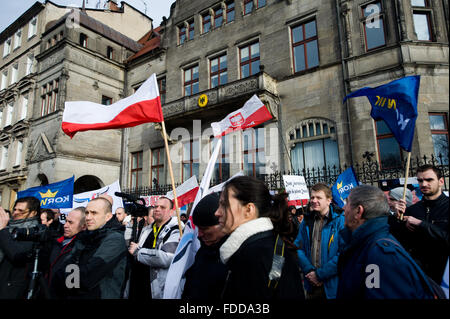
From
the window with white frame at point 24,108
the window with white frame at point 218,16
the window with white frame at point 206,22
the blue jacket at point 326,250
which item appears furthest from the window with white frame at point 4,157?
the blue jacket at point 326,250

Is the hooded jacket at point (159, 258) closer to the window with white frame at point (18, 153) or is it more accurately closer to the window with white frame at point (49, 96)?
the window with white frame at point (49, 96)

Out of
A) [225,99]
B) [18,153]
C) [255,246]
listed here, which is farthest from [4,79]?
[255,246]

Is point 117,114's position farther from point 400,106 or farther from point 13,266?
point 400,106

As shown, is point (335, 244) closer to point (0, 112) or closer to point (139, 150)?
point (139, 150)

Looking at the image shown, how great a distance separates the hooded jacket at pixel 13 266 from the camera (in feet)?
9.12

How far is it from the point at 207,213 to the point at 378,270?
1.37 m

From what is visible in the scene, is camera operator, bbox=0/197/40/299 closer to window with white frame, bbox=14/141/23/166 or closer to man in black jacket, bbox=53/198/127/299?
man in black jacket, bbox=53/198/127/299

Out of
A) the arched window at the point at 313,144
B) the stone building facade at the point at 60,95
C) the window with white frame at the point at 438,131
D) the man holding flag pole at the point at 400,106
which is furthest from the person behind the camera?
the stone building facade at the point at 60,95

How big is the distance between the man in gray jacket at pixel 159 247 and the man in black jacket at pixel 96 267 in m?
0.39

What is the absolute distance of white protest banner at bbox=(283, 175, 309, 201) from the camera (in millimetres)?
7312

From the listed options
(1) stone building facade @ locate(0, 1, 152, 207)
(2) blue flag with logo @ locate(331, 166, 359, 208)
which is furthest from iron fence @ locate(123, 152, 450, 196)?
Result: (1) stone building facade @ locate(0, 1, 152, 207)

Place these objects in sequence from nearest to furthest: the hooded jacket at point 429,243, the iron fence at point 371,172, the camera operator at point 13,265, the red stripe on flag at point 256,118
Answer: the hooded jacket at point 429,243 → the camera operator at point 13,265 → the red stripe on flag at point 256,118 → the iron fence at point 371,172

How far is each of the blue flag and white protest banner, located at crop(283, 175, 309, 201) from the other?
9.89ft
